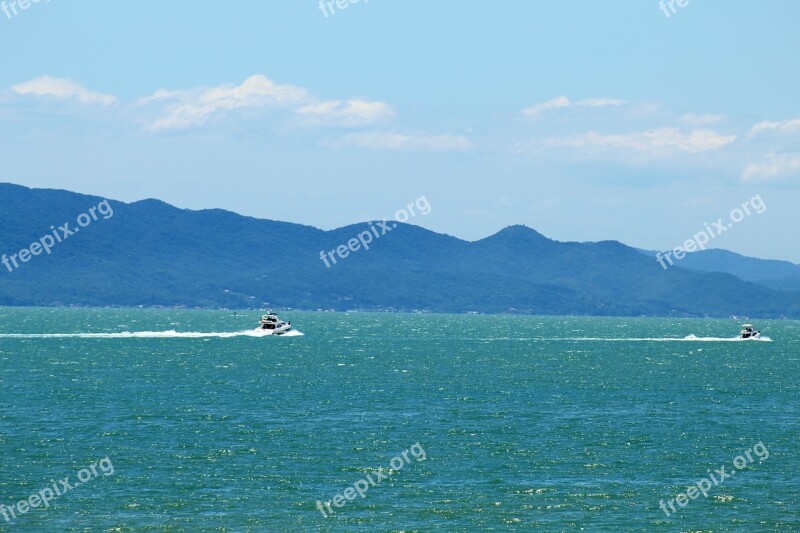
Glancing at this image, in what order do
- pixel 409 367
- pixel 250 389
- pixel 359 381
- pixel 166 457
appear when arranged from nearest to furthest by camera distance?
pixel 166 457 < pixel 250 389 < pixel 359 381 < pixel 409 367

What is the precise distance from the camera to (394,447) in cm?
8050

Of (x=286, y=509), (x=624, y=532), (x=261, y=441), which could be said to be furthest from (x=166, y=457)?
(x=624, y=532)

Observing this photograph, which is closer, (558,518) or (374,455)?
(558,518)

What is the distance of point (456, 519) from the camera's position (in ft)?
191

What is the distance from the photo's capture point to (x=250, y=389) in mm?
120812

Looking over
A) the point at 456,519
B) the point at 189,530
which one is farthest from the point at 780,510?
the point at 189,530

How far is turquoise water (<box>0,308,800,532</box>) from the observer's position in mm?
59500

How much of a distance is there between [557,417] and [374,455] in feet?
89.6

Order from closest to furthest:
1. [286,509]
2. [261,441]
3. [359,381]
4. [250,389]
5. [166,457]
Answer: [286,509] < [166,457] < [261,441] < [250,389] < [359,381]

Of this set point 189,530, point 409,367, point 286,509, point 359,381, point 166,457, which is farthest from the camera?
point 409,367

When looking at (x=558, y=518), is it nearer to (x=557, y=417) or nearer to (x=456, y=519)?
(x=456, y=519)

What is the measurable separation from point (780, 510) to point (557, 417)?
126 feet

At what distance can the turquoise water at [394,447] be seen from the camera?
5950cm

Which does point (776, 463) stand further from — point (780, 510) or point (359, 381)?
point (359, 381)
